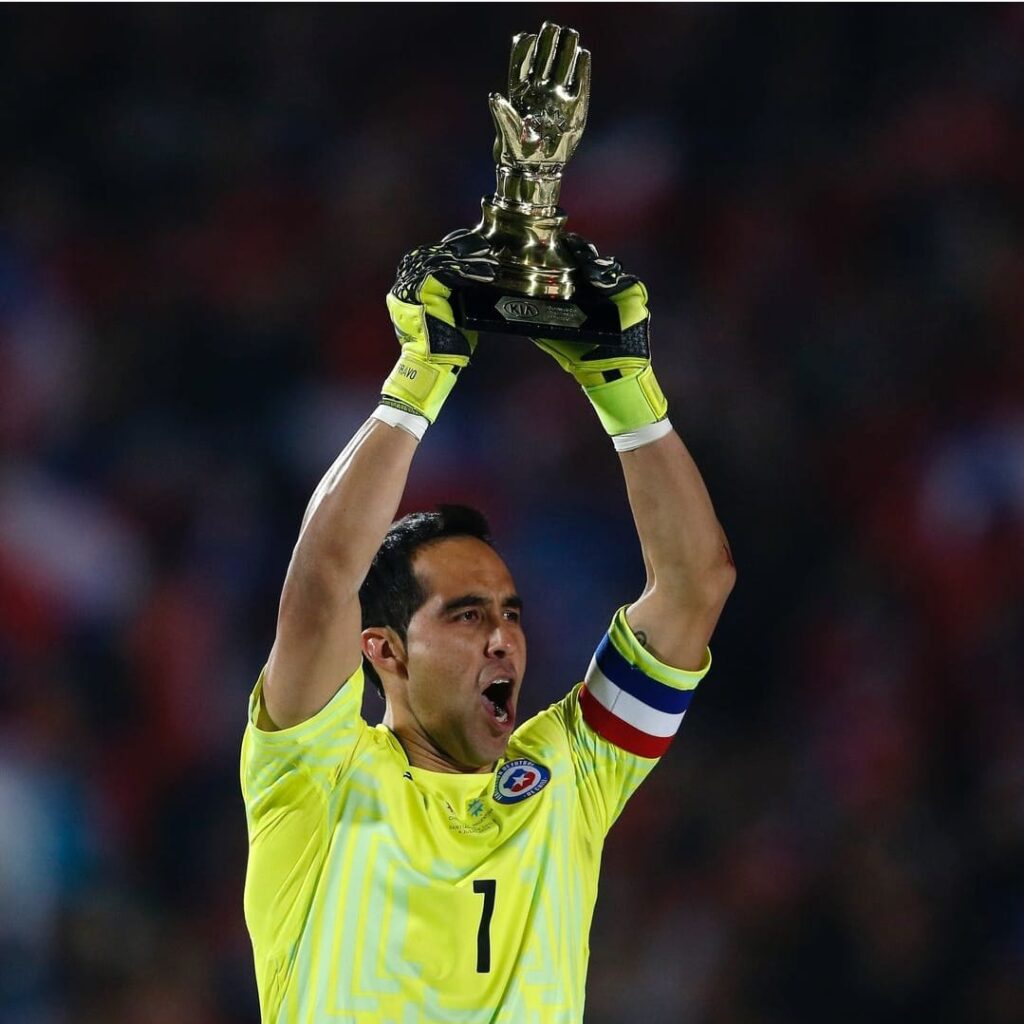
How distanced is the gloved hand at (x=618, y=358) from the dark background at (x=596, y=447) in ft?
7.03

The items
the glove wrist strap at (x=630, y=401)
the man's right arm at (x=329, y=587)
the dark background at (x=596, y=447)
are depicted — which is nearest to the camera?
the man's right arm at (x=329, y=587)

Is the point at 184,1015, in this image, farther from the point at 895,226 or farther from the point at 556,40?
the point at 895,226

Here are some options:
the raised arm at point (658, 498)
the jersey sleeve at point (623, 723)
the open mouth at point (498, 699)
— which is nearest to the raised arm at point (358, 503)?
the raised arm at point (658, 498)

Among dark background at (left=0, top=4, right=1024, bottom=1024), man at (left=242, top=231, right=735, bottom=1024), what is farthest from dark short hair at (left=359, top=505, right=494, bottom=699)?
dark background at (left=0, top=4, right=1024, bottom=1024)

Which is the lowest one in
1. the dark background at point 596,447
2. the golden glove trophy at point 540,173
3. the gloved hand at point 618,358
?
the dark background at point 596,447

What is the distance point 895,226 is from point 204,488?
2.64 meters

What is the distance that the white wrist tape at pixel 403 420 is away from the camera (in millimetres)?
2955

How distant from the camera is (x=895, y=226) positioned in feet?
18.9

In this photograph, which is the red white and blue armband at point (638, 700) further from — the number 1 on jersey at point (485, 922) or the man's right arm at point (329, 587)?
the man's right arm at point (329, 587)

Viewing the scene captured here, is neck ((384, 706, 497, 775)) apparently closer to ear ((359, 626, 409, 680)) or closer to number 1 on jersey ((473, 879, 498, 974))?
ear ((359, 626, 409, 680))

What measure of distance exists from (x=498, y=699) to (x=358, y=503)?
0.62m

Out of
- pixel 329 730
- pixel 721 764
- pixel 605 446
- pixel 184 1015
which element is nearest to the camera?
pixel 329 730

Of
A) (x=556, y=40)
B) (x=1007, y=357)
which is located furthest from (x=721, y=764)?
(x=556, y=40)

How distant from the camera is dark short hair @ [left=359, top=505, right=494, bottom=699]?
331 centimetres
